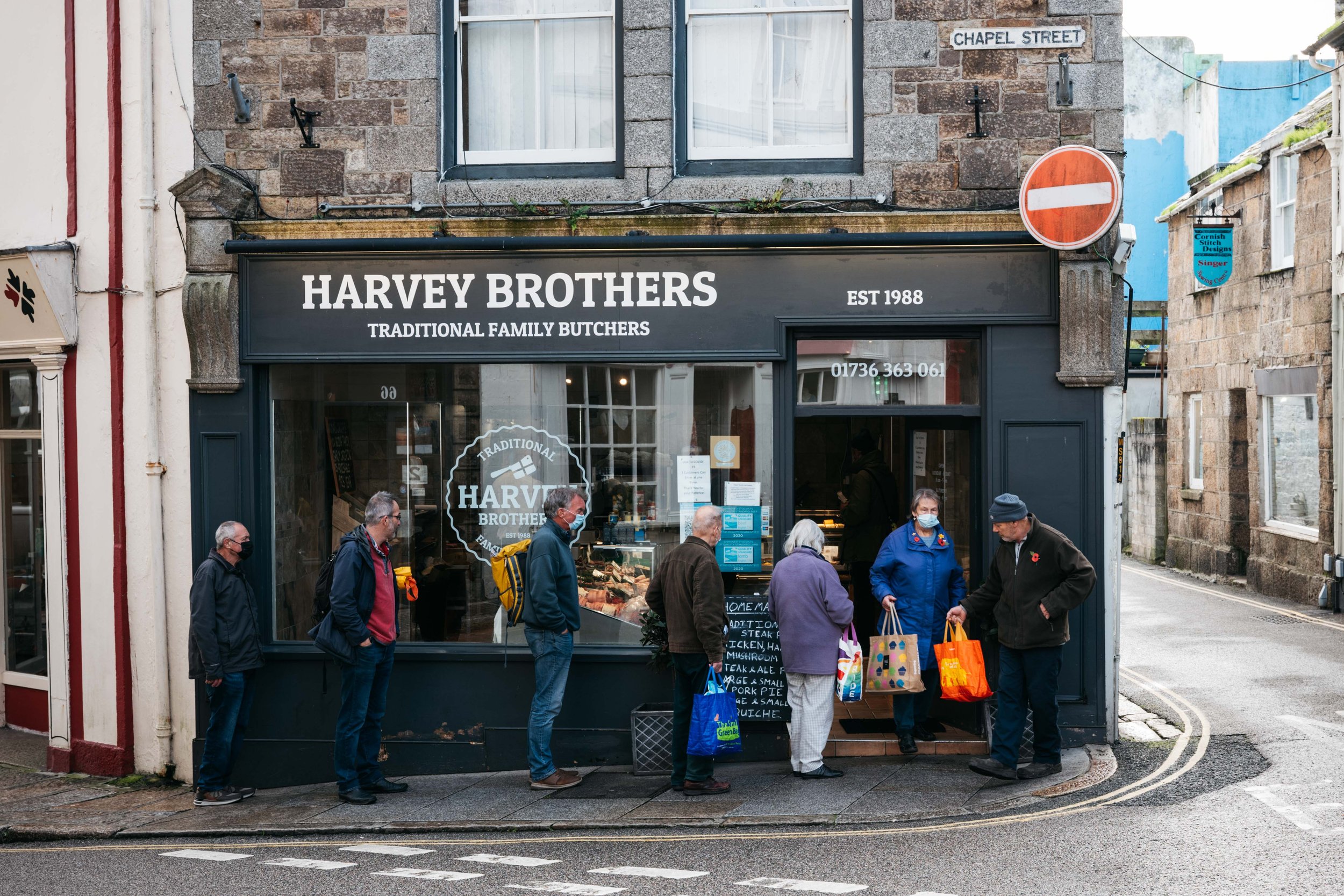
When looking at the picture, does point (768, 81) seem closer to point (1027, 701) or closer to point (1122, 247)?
point (1122, 247)

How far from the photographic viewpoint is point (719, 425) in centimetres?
946

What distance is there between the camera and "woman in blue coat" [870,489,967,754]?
29.7ft

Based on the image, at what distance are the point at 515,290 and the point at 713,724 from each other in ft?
11.6

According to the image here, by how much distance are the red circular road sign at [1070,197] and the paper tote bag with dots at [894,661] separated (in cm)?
290

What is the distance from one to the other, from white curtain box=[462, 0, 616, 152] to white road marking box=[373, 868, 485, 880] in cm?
546

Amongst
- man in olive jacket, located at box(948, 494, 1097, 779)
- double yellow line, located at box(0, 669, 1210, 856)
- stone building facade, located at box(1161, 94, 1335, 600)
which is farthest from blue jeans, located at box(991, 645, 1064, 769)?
stone building facade, located at box(1161, 94, 1335, 600)

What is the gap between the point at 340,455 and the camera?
993 centimetres

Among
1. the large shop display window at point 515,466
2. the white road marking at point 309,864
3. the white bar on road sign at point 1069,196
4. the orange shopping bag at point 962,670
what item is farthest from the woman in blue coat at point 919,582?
the white road marking at point 309,864

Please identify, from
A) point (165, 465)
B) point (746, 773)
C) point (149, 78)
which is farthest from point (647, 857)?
point (149, 78)

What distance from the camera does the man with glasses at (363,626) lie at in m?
8.40

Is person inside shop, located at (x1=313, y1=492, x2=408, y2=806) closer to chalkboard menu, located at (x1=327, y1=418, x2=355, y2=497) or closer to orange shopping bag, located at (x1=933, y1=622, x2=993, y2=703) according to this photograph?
chalkboard menu, located at (x1=327, y1=418, x2=355, y2=497)

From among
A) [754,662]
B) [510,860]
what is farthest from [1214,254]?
[510,860]

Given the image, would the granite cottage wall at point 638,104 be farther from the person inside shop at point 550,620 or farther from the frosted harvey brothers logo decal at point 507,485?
the person inside shop at point 550,620

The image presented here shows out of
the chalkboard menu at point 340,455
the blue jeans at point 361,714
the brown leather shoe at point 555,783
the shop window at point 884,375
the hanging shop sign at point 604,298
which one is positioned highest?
the hanging shop sign at point 604,298
